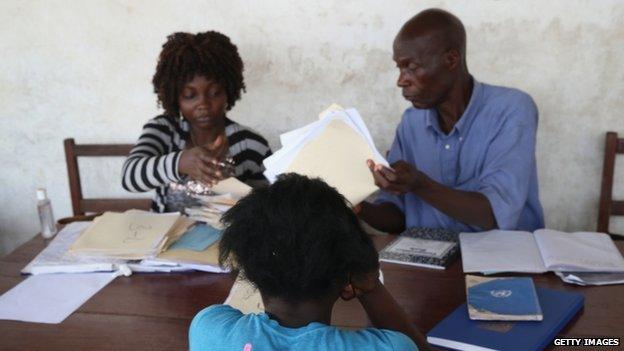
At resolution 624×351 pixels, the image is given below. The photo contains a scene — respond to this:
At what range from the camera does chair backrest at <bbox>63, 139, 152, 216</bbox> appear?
276 cm

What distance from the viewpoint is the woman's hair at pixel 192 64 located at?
7.09ft

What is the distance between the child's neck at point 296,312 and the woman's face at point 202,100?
51.9 inches

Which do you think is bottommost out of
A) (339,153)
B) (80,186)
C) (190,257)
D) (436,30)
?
(80,186)

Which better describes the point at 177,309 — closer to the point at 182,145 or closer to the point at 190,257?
the point at 190,257

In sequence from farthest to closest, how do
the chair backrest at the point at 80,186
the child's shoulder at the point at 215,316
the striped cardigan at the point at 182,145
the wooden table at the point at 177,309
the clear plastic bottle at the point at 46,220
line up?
1. the chair backrest at the point at 80,186
2. the striped cardigan at the point at 182,145
3. the clear plastic bottle at the point at 46,220
4. the wooden table at the point at 177,309
5. the child's shoulder at the point at 215,316

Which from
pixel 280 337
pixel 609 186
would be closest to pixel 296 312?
pixel 280 337

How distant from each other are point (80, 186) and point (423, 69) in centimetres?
177

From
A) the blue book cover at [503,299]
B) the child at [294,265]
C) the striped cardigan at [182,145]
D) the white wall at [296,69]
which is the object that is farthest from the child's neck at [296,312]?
the white wall at [296,69]

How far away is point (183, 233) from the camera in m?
1.78

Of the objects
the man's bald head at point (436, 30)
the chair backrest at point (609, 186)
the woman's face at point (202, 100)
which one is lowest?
the chair backrest at point (609, 186)

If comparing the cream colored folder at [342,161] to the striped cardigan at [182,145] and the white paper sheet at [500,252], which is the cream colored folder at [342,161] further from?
the striped cardigan at [182,145]

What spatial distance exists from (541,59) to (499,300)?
1.47 meters

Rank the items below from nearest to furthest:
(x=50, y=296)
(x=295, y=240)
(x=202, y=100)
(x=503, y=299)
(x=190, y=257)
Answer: (x=295, y=240), (x=503, y=299), (x=50, y=296), (x=190, y=257), (x=202, y=100)

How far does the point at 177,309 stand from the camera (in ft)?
4.57
